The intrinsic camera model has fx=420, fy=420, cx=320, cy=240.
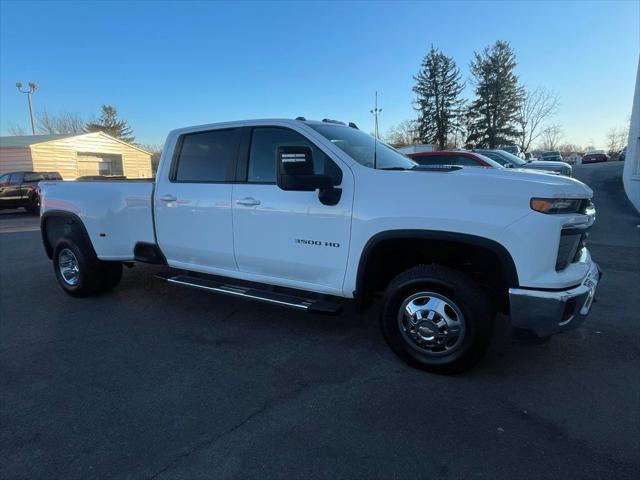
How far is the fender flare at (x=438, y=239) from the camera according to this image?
2869 millimetres

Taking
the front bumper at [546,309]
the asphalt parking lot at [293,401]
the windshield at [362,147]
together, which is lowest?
the asphalt parking lot at [293,401]

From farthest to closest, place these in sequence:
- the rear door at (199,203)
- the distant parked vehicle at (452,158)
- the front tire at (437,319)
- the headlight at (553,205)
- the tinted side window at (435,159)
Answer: the tinted side window at (435,159)
the distant parked vehicle at (452,158)
the rear door at (199,203)
the front tire at (437,319)
the headlight at (553,205)

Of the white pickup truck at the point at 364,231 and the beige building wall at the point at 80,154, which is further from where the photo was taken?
the beige building wall at the point at 80,154

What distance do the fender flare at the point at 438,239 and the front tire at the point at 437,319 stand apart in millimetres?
243

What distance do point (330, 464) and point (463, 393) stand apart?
3.97 feet

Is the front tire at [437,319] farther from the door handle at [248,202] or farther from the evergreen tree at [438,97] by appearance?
the evergreen tree at [438,97]

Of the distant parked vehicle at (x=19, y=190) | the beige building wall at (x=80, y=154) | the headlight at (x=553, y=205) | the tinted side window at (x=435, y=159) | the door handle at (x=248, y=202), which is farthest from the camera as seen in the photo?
the beige building wall at (x=80, y=154)

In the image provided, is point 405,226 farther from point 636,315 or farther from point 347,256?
point 636,315

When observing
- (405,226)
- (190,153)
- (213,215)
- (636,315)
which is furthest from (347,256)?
(636,315)

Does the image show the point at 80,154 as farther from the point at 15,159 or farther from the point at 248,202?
the point at 248,202

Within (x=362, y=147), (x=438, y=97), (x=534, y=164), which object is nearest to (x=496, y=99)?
(x=438, y=97)

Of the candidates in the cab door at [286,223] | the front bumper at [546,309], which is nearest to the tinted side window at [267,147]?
the cab door at [286,223]

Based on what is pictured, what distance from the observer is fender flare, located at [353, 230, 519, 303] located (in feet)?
9.41

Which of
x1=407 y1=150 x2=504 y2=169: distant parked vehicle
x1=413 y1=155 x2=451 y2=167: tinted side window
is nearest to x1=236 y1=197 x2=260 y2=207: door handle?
x1=407 y1=150 x2=504 y2=169: distant parked vehicle
